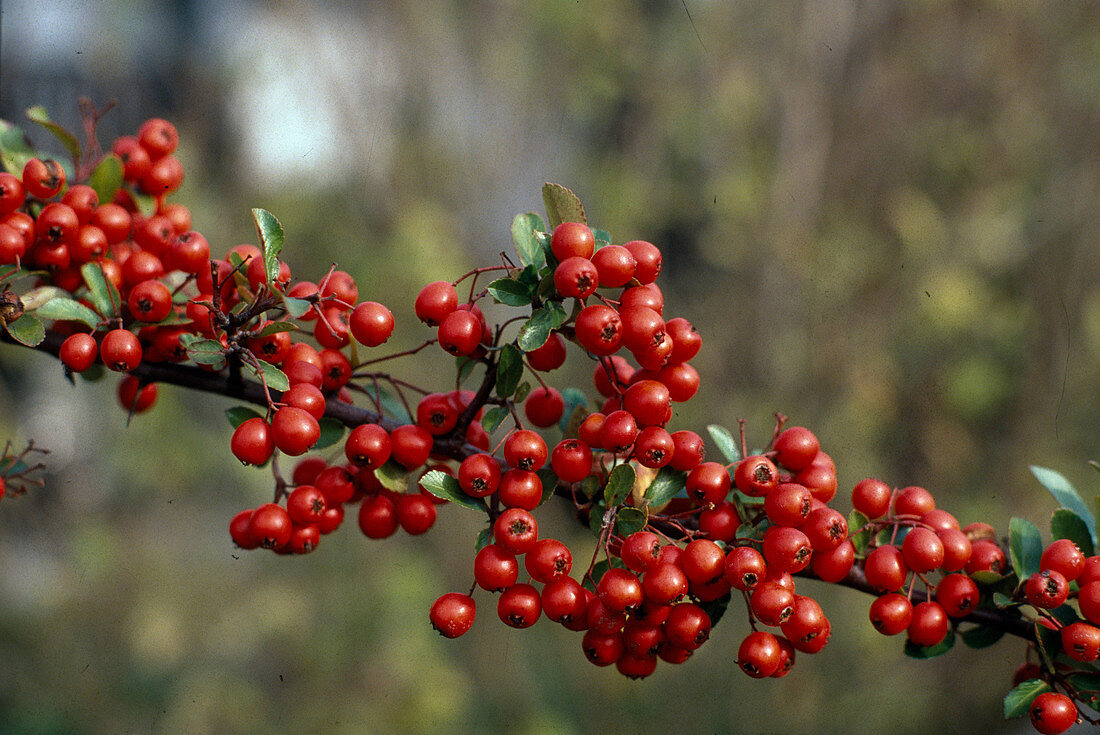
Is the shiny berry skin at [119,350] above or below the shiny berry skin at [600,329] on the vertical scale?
below

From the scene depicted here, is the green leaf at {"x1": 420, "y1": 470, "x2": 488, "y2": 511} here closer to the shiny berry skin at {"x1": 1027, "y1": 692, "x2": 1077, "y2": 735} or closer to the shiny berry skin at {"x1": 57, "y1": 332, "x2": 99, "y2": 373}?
the shiny berry skin at {"x1": 57, "y1": 332, "x2": 99, "y2": 373}

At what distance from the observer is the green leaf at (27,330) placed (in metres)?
0.70

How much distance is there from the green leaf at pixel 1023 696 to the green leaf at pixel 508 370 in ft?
Result: 1.88

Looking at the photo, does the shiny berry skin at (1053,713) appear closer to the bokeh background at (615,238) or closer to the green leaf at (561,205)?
the green leaf at (561,205)

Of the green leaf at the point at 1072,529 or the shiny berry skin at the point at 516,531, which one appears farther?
the green leaf at the point at 1072,529

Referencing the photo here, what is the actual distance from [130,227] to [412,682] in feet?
7.09

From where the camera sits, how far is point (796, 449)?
76 centimetres

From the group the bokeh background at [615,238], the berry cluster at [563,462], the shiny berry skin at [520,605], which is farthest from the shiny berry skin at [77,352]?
the bokeh background at [615,238]

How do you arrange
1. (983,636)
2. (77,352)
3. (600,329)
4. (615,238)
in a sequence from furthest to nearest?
(615,238)
(983,636)
(77,352)
(600,329)

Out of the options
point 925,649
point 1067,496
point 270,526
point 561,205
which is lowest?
point 270,526

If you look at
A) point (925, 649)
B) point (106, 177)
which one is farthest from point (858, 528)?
point (106, 177)

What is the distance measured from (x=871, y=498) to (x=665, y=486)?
0.23 meters

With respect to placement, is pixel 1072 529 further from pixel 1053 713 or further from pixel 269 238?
pixel 269 238

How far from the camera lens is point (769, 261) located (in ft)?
9.93
